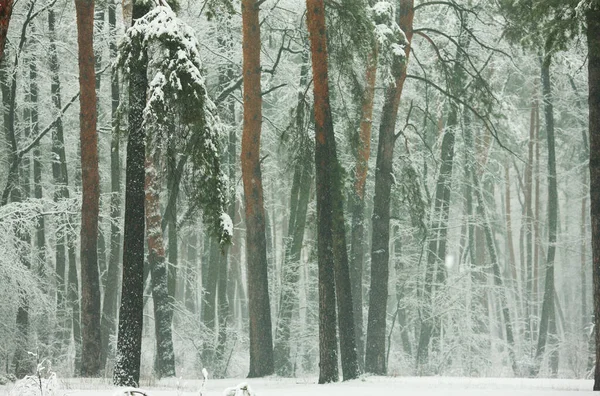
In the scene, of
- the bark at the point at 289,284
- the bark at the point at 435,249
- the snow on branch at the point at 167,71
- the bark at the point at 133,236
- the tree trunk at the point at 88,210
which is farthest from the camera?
the bark at the point at 435,249

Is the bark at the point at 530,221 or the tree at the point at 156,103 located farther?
the bark at the point at 530,221

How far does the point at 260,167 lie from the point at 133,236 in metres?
8.05

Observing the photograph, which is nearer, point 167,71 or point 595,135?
point 167,71

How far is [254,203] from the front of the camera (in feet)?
57.6

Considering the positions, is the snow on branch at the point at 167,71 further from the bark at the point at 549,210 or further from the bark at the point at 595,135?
the bark at the point at 549,210

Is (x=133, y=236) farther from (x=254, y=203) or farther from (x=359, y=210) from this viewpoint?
(x=359, y=210)

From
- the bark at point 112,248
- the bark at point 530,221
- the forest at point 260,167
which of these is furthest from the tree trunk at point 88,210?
the bark at point 530,221

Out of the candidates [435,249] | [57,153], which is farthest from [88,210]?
[435,249]

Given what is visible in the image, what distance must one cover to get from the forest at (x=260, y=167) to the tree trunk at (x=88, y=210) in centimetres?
4

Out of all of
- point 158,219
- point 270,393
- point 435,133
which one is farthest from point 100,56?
Result: point 270,393

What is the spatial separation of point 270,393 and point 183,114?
13.6ft

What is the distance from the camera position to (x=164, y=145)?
12055mm

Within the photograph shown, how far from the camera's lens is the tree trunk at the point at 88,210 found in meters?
15.5

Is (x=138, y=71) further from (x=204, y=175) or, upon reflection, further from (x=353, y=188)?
(x=353, y=188)
